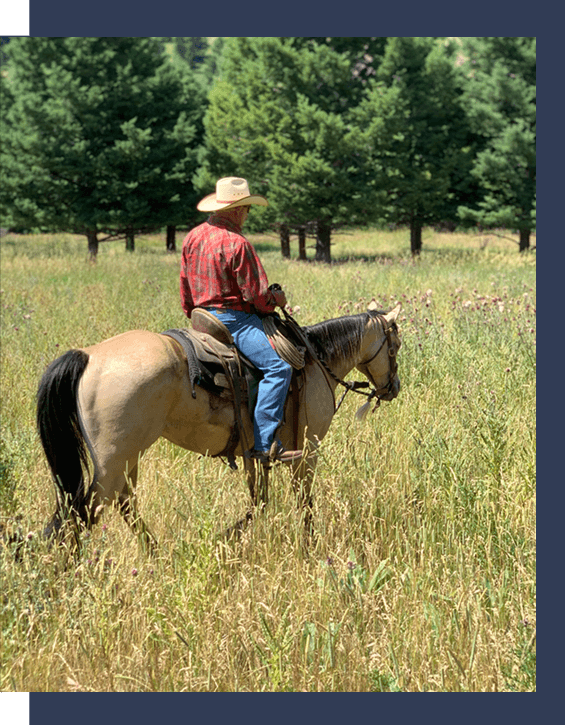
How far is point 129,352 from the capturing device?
11.1 feet

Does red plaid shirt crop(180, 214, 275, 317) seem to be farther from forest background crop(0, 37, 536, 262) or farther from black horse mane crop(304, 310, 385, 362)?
forest background crop(0, 37, 536, 262)

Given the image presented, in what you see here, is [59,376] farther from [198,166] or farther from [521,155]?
[198,166]

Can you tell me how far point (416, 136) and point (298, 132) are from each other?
225 inches

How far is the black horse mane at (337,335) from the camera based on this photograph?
4281 mm

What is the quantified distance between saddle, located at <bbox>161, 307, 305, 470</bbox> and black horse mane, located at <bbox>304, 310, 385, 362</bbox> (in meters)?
0.26

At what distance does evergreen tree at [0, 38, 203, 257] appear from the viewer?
22812 mm

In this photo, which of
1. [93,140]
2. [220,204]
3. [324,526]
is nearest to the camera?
[324,526]

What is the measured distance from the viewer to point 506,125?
24047 millimetres

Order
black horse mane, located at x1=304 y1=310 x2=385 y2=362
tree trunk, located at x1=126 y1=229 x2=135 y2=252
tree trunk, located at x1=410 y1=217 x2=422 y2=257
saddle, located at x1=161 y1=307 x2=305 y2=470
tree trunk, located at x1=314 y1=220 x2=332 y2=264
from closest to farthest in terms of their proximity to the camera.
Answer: saddle, located at x1=161 y1=307 x2=305 y2=470 < black horse mane, located at x1=304 y1=310 x2=385 y2=362 < tree trunk, located at x1=314 y1=220 x2=332 y2=264 < tree trunk, located at x1=126 y1=229 x2=135 y2=252 < tree trunk, located at x1=410 y1=217 x2=422 y2=257

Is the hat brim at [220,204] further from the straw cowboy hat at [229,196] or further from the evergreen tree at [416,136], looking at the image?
the evergreen tree at [416,136]

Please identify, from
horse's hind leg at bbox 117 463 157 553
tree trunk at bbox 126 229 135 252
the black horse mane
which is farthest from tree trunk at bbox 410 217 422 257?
horse's hind leg at bbox 117 463 157 553

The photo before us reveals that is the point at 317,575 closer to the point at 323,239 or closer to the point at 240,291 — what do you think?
the point at 240,291

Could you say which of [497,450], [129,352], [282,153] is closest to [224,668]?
[129,352]

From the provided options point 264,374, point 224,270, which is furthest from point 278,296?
point 264,374
